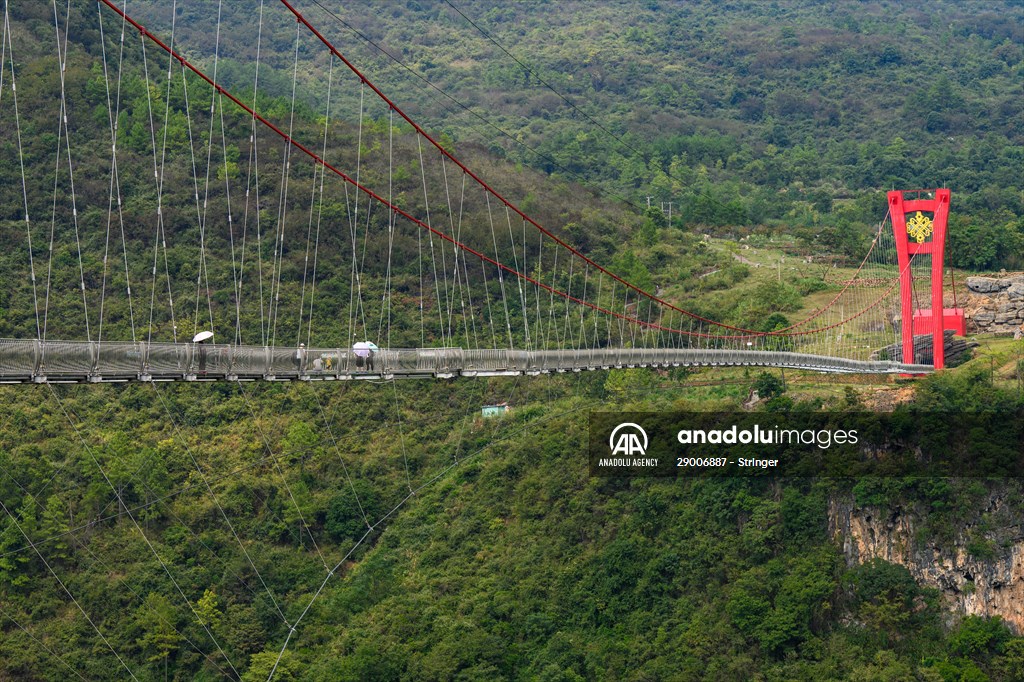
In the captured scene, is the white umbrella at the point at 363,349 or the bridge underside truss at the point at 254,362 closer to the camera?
the bridge underside truss at the point at 254,362

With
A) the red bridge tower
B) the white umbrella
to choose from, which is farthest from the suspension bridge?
the white umbrella

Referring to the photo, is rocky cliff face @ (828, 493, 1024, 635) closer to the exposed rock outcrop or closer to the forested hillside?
the exposed rock outcrop

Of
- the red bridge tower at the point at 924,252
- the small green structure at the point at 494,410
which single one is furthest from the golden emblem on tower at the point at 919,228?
the small green structure at the point at 494,410

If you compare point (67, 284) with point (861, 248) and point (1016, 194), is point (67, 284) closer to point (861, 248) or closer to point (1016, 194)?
point (861, 248)

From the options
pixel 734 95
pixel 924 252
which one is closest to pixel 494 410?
pixel 924 252

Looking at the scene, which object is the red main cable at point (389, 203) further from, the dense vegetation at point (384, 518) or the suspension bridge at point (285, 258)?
the dense vegetation at point (384, 518)

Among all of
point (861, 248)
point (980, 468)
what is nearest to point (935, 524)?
point (980, 468)
